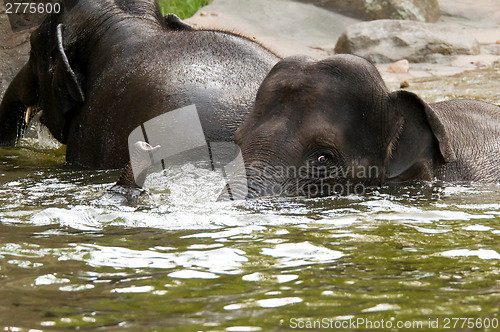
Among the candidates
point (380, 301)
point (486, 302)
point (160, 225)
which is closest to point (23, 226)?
point (160, 225)

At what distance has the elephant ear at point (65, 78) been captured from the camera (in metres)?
7.40

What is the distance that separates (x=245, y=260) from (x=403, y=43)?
10.0 m

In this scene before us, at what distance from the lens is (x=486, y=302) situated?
3178mm

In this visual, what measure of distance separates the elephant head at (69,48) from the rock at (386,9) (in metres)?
8.58

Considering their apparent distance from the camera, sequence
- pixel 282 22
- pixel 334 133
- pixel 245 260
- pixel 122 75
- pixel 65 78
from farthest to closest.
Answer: pixel 282 22, pixel 65 78, pixel 122 75, pixel 334 133, pixel 245 260

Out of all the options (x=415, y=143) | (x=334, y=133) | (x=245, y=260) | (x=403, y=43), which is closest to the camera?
(x=245, y=260)

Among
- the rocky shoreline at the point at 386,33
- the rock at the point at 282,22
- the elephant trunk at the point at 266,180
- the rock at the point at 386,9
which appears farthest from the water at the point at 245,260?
the rock at the point at 386,9

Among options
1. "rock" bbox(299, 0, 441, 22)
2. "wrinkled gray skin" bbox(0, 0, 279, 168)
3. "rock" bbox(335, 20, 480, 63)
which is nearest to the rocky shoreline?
"rock" bbox(335, 20, 480, 63)

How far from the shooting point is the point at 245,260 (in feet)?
12.7

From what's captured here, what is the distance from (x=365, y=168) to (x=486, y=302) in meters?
2.25

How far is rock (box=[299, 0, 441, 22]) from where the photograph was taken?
51.8ft

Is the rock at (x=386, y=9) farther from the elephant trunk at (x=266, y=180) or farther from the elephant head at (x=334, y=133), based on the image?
the elephant trunk at (x=266, y=180)

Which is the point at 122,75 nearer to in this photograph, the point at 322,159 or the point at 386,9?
the point at 322,159

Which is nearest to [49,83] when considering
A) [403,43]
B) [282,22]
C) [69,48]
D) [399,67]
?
[69,48]
